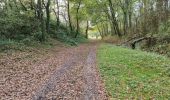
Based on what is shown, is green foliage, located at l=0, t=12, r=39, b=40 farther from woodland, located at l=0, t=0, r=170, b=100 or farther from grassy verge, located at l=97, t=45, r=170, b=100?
grassy verge, located at l=97, t=45, r=170, b=100

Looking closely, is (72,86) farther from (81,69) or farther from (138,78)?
(81,69)

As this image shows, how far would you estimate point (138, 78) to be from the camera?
12312 millimetres

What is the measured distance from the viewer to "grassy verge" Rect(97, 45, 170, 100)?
10031 millimetres

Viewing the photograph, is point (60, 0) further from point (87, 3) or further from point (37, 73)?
point (37, 73)

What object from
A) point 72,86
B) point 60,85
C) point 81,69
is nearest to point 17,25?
point 81,69

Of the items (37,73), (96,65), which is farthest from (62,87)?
(96,65)

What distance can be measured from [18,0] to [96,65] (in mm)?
18621

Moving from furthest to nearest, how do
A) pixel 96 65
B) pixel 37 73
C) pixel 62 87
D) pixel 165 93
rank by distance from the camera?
pixel 96 65 < pixel 37 73 < pixel 62 87 < pixel 165 93

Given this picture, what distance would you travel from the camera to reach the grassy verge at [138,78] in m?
10.0

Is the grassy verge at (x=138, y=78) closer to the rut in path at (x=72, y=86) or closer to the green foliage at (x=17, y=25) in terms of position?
the rut in path at (x=72, y=86)

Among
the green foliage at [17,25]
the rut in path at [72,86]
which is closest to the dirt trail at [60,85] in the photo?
the rut in path at [72,86]

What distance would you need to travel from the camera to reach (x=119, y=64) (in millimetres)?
16031

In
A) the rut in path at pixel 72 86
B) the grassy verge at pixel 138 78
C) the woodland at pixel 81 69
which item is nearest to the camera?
the rut in path at pixel 72 86

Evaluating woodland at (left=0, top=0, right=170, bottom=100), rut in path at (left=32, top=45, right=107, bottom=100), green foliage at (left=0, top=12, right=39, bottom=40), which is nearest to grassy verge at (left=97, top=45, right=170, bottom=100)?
woodland at (left=0, top=0, right=170, bottom=100)
